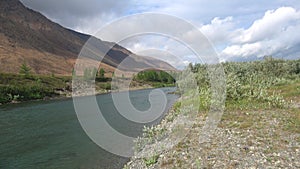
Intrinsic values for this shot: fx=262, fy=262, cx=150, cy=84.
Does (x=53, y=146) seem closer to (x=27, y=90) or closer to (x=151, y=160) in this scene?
(x=151, y=160)

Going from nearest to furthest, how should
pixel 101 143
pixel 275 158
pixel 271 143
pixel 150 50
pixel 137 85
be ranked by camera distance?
pixel 275 158 < pixel 271 143 < pixel 150 50 < pixel 101 143 < pixel 137 85

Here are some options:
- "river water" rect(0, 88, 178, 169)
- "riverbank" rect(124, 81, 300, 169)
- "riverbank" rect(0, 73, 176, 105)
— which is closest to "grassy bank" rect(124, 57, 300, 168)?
"riverbank" rect(124, 81, 300, 169)

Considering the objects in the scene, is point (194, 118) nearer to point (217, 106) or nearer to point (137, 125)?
point (217, 106)

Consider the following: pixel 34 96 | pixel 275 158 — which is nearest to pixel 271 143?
pixel 275 158

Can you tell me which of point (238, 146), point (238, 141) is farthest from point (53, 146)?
point (238, 146)

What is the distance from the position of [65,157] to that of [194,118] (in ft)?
42.4

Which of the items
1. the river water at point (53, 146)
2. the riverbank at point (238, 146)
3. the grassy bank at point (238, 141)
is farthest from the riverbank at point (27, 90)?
the riverbank at point (238, 146)

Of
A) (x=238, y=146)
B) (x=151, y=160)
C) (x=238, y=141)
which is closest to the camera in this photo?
(x=238, y=146)

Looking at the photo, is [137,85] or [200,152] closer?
[200,152]

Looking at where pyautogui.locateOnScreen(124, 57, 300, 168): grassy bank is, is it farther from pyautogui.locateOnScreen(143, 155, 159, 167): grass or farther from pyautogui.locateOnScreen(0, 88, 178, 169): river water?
pyautogui.locateOnScreen(0, 88, 178, 169): river water

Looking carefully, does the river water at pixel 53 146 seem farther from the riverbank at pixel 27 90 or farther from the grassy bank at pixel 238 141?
the riverbank at pixel 27 90

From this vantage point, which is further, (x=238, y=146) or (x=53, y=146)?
(x=53, y=146)

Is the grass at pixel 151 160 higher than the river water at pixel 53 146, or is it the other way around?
the grass at pixel 151 160

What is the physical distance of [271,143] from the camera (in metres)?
15.2
